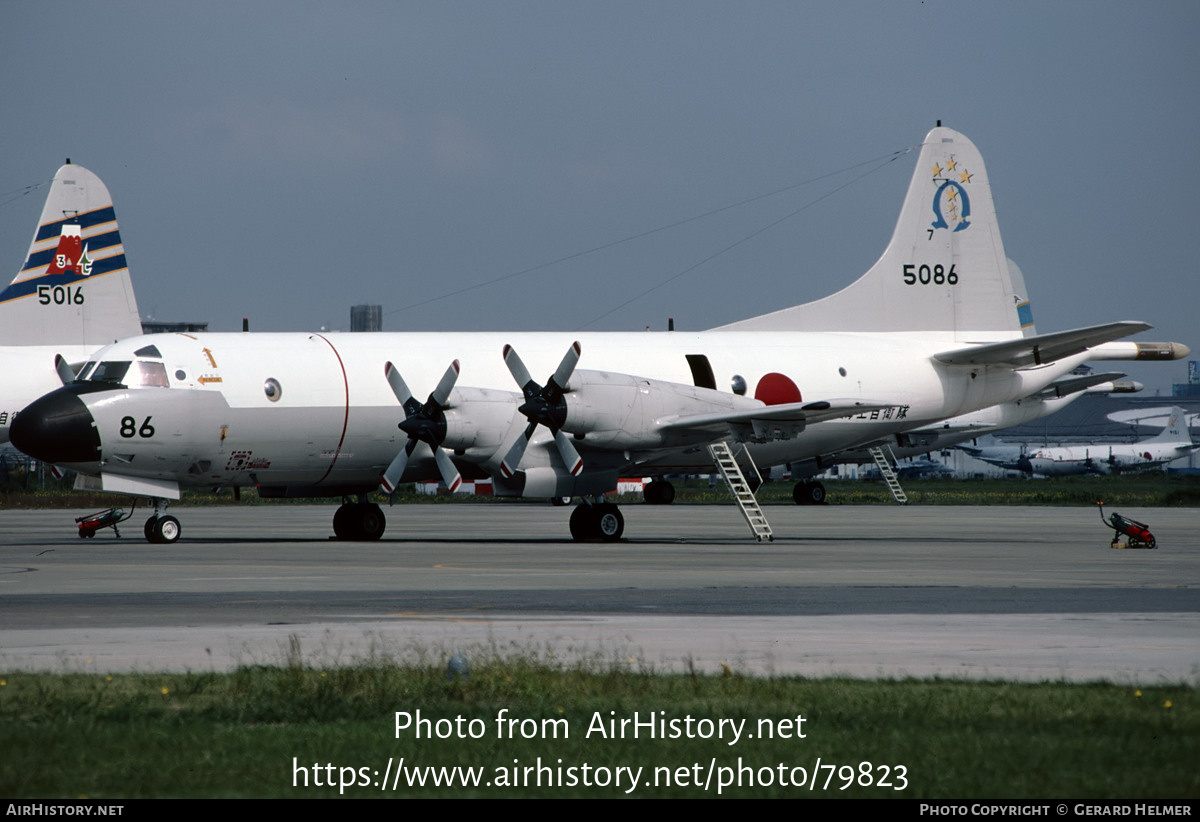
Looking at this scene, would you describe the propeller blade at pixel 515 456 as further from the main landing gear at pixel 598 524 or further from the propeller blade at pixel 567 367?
the main landing gear at pixel 598 524

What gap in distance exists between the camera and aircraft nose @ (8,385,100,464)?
1133 inches

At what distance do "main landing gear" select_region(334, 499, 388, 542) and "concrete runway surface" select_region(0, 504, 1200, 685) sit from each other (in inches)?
27.2

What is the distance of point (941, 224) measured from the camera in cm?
3941

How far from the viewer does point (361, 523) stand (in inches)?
1304

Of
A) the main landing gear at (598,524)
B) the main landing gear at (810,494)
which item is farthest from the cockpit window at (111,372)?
the main landing gear at (810,494)

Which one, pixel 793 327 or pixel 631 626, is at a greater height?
pixel 793 327

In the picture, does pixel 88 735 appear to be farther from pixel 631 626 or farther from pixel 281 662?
pixel 631 626

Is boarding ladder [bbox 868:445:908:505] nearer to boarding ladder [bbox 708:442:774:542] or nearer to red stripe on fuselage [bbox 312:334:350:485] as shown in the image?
boarding ladder [bbox 708:442:774:542]

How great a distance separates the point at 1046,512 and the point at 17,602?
→ 42071 mm

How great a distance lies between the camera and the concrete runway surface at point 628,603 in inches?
501

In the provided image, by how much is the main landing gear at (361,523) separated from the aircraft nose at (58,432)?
6.19 m

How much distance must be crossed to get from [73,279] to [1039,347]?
29.7 metres

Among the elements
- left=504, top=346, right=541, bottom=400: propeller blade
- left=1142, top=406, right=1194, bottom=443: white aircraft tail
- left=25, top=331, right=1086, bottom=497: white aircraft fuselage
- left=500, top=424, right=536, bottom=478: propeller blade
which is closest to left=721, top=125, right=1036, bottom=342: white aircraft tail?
left=25, top=331, right=1086, bottom=497: white aircraft fuselage
